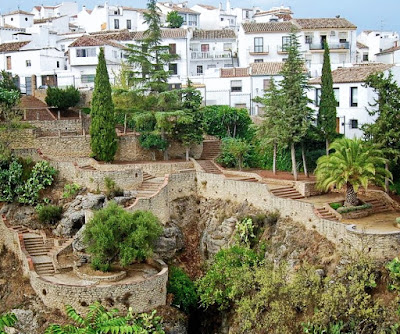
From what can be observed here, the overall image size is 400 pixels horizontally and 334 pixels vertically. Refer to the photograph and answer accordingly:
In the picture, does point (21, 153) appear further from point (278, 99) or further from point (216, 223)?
point (278, 99)

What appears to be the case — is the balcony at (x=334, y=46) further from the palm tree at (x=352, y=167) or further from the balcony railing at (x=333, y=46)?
the palm tree at (x=352, y=167)

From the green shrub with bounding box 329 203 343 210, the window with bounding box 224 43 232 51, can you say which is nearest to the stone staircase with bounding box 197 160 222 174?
the green shrub with bounding box 329 203 343 210

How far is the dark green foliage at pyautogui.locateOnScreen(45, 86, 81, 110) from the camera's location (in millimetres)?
46969

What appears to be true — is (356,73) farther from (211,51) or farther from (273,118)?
(211,51)

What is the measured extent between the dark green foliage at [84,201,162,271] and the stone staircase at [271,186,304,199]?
7.03m

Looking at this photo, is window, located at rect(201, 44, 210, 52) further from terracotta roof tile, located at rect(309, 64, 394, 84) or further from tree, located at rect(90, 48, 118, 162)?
tree, located at rect(90, 48, 118, 162)

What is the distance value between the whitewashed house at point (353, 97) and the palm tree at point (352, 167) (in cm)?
925

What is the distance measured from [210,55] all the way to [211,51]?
1.68 ft

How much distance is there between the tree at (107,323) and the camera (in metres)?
25.7

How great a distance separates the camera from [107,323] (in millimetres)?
26062

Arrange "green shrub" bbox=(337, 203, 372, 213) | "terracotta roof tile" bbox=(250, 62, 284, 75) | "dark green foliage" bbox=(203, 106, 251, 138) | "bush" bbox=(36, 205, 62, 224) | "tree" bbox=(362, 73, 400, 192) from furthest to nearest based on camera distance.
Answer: "terracotta roof tile" bbox=(250, 62, 284, 75), "dark green foliage" bbox=(203, 106, 251, 138), "bush" bbox=(36, 205, 62, 224), "tree" bbox=(362, 73, 400, 192), "green shrub" bbox=(337, 203, 372, 213)

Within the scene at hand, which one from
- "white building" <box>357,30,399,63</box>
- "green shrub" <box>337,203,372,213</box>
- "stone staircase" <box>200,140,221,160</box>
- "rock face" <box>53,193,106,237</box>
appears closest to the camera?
"green shrub" <box>337,203,372,213</box>

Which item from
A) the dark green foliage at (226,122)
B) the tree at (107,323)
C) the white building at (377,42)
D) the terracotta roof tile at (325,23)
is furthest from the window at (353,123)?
the white building at (377,42)

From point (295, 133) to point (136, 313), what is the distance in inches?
547
